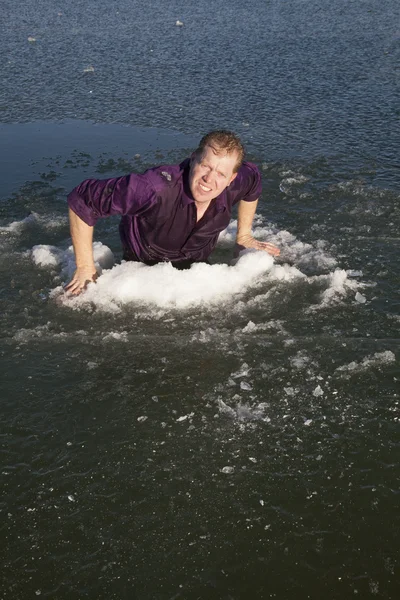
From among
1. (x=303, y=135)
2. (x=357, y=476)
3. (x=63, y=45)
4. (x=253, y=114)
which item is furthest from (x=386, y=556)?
(x=63, y=45)

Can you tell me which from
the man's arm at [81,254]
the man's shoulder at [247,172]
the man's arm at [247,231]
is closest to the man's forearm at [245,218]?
the man's arm at [247,231]

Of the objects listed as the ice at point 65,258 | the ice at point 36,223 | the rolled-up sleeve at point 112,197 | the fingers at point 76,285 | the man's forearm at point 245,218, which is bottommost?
the ice at point 36,223

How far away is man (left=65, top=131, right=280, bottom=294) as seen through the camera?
4.05m

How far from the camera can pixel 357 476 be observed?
3055 mm

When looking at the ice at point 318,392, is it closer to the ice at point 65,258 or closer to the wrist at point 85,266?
the wrist at point 85,266

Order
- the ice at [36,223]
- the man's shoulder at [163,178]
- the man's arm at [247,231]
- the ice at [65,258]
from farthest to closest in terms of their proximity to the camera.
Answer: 1. the ice at [36,223]
2. the man's arm at [247,231]
3. the ice at [65,258]
4. the man's shoulder at [163,178]

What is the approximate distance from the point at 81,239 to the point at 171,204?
617mm

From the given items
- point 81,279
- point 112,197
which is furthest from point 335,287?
point 81,279

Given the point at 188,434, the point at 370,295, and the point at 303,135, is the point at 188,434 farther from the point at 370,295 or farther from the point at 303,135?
the point at 303,135

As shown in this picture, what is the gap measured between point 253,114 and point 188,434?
17.7 ft

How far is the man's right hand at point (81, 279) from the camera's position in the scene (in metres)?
4.50

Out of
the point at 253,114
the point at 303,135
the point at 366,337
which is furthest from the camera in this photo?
the point at 253,114

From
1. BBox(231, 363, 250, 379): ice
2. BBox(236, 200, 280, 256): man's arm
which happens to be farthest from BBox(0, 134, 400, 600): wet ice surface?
BBox(236, 200, 280, 256): man's arm

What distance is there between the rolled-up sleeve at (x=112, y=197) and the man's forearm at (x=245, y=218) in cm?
99
